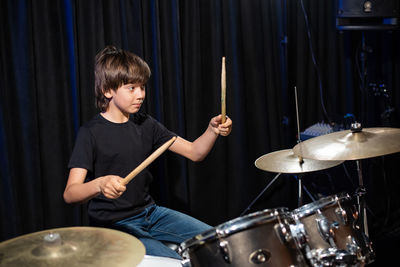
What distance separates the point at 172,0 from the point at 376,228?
2.15 metres

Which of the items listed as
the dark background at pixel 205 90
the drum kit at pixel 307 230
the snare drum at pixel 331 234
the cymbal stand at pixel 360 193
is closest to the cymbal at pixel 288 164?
the drum kit at pixel 307 230

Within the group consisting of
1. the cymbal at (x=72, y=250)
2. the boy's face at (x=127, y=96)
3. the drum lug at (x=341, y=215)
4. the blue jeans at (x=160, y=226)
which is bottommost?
the blue jeans at (x=160, y=226)

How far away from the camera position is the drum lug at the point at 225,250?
134 cm

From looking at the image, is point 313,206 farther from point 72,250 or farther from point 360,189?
point 72,250

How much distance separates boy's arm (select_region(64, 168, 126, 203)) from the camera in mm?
1436

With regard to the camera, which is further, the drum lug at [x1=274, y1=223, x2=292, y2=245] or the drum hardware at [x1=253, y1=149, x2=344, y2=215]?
the drum hardware at [x1=253, y1=149, x2=344, y2=215]

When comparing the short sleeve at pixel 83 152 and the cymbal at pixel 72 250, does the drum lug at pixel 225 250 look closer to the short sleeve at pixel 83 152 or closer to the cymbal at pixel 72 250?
the cymbal at pixel 72 250

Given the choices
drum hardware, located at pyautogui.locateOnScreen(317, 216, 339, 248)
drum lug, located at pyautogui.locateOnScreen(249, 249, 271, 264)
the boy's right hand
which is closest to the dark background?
the boy's right hand

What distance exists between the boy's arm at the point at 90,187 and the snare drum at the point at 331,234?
2.12 feet

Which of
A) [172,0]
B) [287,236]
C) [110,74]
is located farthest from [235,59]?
[287,236]

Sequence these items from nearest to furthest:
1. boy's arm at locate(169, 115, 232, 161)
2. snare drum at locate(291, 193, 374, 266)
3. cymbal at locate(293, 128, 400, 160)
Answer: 1. snare drum at locate(291, 193, 374, 266)
2. cymbal at locate(293, 128, 400, 160)
3. boy's arm at locate(169, 115, 232, 161)

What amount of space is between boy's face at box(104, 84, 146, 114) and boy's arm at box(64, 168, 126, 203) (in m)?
0.33

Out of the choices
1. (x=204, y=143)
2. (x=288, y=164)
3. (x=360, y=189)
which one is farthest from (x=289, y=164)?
(x=204, y=143)

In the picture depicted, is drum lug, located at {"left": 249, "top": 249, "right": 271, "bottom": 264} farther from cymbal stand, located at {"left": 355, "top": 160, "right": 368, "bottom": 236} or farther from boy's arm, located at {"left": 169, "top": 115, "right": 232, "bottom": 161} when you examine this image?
cymbal stand, located at {"left": 355, "top": 160, "right": 368, "bottom": 236}
